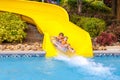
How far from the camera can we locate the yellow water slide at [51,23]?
12.4 meters

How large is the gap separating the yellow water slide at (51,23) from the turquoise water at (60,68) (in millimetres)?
518

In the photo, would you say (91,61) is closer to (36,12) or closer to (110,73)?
(110,73)

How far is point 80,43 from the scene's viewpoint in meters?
12.6

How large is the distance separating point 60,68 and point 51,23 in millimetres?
3231

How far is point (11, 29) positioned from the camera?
1364 cm

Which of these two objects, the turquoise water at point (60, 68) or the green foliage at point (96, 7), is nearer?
the turquoise water at point (60, 68)

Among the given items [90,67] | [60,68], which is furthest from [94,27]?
[60,68]

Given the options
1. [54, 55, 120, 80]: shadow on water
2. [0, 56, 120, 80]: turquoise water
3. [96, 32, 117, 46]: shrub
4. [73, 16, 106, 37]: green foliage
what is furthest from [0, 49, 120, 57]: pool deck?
[73, 16, 106, 37]: green foliage

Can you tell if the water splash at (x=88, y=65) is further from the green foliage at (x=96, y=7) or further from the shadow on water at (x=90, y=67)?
the green foliage at (x=96, y=7)

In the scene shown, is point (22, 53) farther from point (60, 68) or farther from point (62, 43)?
point (60, 68)

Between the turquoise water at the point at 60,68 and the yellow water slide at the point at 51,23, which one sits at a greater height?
the yellow water slide at the point at 51,23

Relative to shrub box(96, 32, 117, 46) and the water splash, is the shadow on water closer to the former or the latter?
the water splash

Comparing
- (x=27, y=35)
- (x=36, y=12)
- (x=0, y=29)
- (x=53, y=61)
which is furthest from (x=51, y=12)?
(x=53, y=61)

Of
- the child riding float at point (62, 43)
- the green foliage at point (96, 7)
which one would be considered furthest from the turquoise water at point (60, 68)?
the green foliage at point (96, 7)
